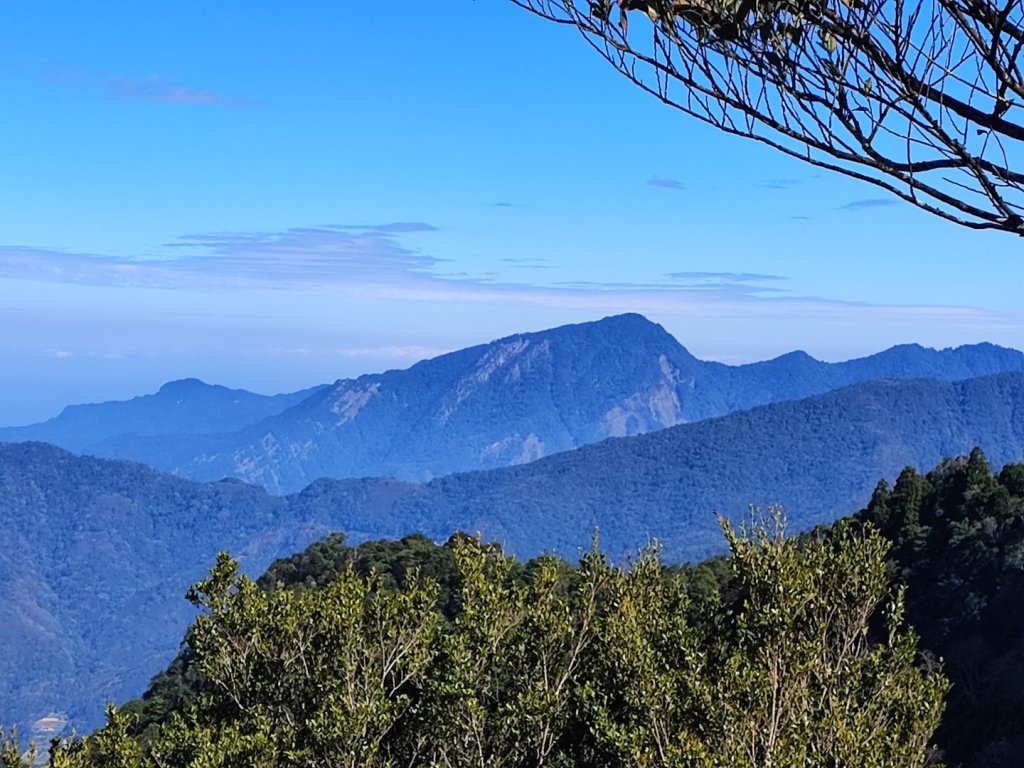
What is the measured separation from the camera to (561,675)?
1393 cm

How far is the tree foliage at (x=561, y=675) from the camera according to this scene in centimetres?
1127

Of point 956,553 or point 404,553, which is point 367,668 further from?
point 404,553

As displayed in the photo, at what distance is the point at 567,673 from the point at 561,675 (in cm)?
14

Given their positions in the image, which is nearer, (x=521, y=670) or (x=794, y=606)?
(x=794, y=606)

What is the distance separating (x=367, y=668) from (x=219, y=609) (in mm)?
2800

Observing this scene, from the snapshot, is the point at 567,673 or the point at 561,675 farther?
the point at 561,675

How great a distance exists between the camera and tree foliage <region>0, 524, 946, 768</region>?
11.3m

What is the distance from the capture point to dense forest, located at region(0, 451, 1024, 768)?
11.3 m

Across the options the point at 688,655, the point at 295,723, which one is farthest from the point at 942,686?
the point at 295,723

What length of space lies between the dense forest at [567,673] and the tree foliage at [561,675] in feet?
0.10

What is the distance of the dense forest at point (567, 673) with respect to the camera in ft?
37.1

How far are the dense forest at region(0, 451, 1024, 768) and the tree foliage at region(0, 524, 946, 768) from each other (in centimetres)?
3

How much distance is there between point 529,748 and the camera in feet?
41.8

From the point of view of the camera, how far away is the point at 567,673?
13828 millimetres
